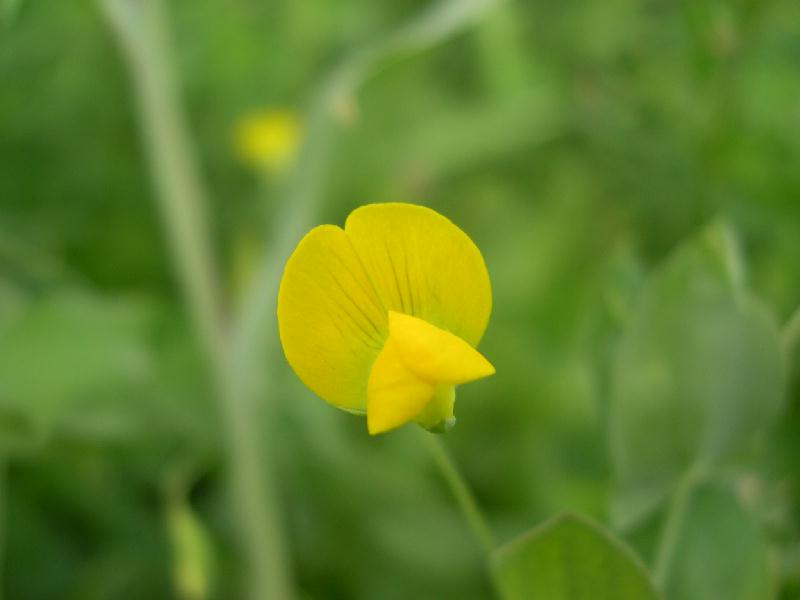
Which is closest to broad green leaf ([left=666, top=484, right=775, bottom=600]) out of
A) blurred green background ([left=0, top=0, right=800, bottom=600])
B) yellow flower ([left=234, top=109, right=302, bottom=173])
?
blurred green background ([left=0, top=0, right=800, bottom=600])

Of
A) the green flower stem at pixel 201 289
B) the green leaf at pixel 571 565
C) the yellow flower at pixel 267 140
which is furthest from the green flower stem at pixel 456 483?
the yellow flower at pixel 267 140

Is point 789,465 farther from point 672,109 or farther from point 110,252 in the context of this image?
point 110,252

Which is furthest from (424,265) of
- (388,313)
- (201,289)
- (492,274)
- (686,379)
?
(492,274)

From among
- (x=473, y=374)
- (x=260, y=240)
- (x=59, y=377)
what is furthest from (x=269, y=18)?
(x=473, y=374)

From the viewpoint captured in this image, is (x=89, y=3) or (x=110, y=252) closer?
(x=89, y=3)

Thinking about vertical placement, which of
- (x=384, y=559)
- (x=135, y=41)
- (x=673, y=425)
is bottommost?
(x=384, y=559)

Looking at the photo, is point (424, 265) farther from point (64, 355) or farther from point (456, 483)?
point (64, 355)
